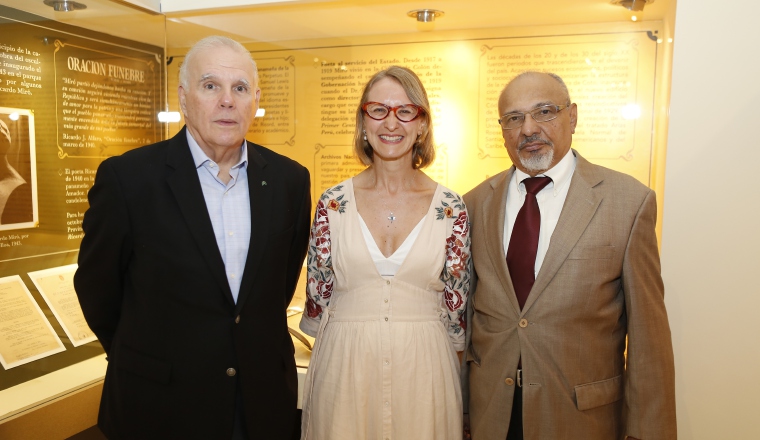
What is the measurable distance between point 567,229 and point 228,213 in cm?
119

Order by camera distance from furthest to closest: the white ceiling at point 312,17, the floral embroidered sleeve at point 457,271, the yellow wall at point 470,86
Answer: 1. the yellow wall at point 470,86
2. the white ceiling at point 312,17
3. the floral embroidered sleeve at point 457,271

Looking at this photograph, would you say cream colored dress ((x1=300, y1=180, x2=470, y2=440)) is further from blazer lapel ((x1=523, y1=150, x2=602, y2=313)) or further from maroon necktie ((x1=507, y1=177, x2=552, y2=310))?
blazer lapel ((x1=523, y1=150, x2=602, y2=313))

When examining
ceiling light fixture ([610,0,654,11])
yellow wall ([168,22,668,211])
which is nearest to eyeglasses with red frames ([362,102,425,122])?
yellow wall ([168,22,668,211])

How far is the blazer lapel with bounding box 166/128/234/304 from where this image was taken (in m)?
1.94

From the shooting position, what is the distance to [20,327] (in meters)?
2.62

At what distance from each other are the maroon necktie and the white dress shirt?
24 millimetres

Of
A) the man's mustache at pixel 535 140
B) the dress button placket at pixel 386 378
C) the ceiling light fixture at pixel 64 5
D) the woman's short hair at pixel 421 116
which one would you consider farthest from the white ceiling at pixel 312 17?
the dress button placket at pixel 386 378

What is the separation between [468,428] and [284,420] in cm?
77

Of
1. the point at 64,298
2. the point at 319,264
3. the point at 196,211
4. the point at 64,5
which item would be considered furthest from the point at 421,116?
the point at 64,298

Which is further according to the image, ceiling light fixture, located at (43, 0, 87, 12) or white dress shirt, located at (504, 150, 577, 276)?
ceiling light fixture, located at (43, 0, 87, 12)

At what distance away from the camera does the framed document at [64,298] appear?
8.96 ft

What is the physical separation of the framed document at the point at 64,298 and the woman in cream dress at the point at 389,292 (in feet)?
4.28

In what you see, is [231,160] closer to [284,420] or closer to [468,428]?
[284,420]

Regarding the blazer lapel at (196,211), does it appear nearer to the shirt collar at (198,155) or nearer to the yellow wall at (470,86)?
the shirt collar at (198,155)
